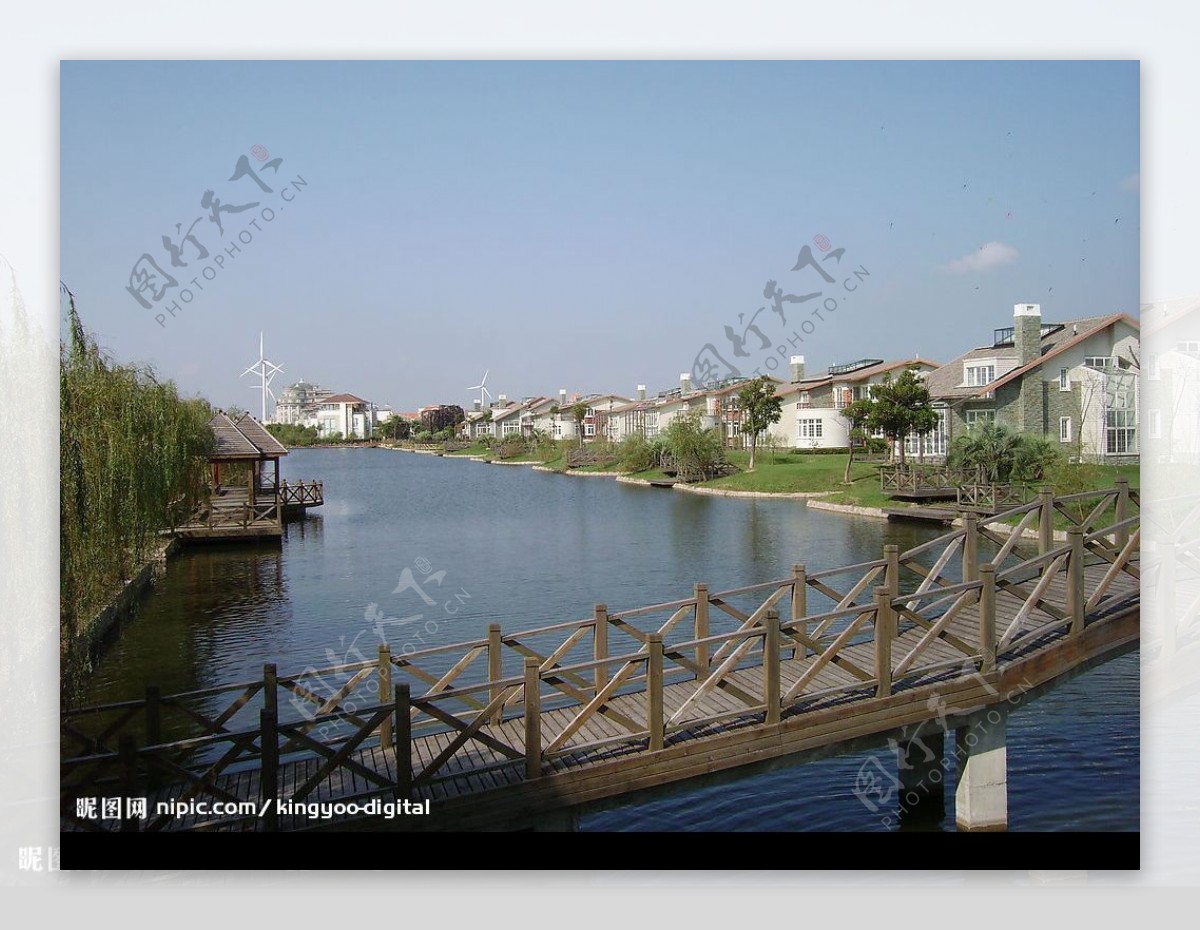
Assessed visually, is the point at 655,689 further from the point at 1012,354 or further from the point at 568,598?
the point at 1012,354

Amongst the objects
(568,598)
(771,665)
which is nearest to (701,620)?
(771,665)

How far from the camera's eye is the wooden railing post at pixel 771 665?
4.85 m

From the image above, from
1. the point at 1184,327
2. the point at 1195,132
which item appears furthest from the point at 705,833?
the point at 1195,132

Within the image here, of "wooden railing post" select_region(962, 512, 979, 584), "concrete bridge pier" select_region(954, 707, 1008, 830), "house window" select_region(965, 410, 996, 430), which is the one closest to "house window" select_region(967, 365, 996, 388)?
"house window" select_region(965, 410, 996, 430)

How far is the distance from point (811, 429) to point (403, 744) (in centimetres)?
2914

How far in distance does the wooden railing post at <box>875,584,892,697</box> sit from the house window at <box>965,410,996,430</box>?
7847 mm

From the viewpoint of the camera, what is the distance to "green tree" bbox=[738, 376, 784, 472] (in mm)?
30375

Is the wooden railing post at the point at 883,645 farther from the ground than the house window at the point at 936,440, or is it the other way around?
the house window at the point at 936,440

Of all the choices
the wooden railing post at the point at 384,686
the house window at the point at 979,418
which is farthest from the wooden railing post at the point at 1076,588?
the house window at the point at 979,418

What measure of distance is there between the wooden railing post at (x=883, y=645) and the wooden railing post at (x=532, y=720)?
1754 millimetres

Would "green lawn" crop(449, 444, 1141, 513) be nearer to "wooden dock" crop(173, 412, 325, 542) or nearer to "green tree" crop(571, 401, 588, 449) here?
"green tree" crop(571, 401, 588, 449)

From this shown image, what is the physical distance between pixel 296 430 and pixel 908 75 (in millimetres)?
20478

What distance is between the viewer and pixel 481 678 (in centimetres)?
787

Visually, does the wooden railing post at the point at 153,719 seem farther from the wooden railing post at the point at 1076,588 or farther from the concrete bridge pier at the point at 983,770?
the wooden railing post at the point at 1076,588
